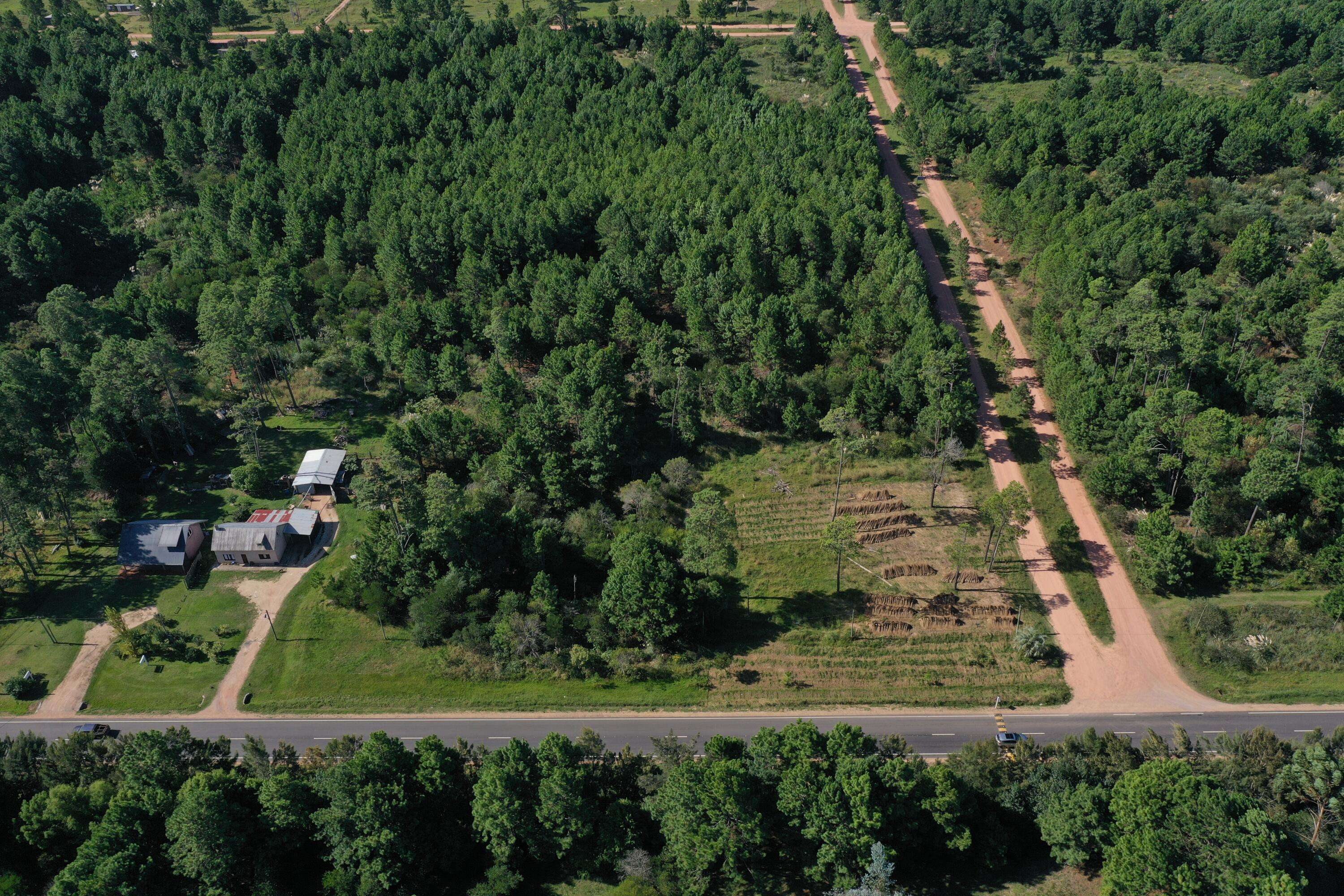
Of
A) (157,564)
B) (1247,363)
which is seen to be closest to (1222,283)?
(1247,363)

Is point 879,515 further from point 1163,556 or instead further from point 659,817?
point 659,817

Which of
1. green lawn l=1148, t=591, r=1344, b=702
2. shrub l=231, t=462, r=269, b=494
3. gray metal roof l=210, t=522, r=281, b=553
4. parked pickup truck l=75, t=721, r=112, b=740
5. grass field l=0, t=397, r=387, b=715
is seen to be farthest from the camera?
shrub l=231, t=462, r=269, b=494

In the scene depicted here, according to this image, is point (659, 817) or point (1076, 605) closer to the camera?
point (659, 817)

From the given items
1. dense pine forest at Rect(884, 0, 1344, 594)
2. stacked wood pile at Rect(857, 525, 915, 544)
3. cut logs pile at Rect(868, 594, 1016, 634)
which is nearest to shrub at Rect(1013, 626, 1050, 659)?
cut logs pile at Rect(868, 594, 1016, 634)

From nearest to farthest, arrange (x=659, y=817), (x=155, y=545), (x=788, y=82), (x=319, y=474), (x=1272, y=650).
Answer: (x=659, y=817) < (x=1272, y=650) < (x=155, y=545) < (x=319, y=474) < (x=788, y=82)

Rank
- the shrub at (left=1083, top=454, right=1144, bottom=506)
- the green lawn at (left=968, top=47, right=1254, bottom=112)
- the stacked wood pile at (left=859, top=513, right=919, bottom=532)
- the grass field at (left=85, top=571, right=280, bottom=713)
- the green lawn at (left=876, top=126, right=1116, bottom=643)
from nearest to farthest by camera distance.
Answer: the grass field at (left=85, top=571, right=280, bottom=713)
the green lawn at (left=876, top=126, right=1116, bottom=643)
the shrub at (left=1083, top=454, right=1144, bottom=506)
the stacked wood pile at (left=859, top=513, right=919, bottom=532)
the green lawn at (left=968, top=47, right=1254, bottom=112)

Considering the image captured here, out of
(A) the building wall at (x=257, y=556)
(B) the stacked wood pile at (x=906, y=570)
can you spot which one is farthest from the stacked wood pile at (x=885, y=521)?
(A) the building wall at (x=257, y=556)

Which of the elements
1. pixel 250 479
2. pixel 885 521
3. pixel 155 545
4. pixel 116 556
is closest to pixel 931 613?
pixel 885 521

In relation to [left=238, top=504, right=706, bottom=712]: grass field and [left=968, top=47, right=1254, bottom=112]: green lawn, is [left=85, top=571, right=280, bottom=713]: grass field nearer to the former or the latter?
[left=238, top=504, right=706, bottom=712]: grass field
